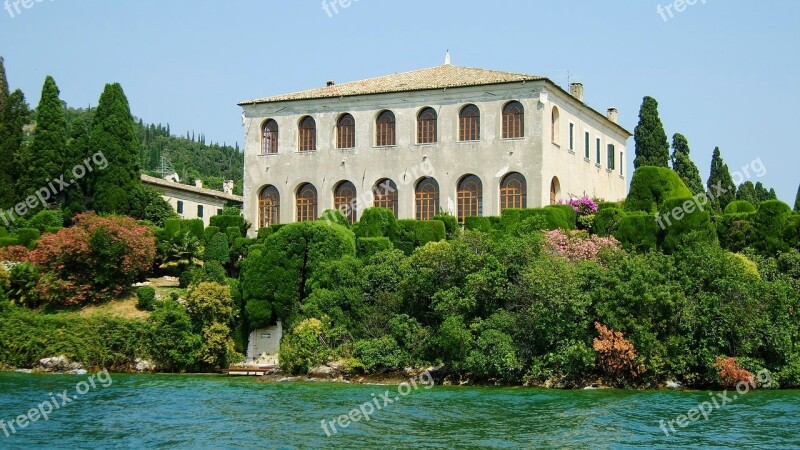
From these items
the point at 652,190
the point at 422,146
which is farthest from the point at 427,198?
the point at 652,190

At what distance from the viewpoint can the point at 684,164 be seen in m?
55.4

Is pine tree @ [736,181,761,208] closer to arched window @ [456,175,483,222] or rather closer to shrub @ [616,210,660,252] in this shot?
arched window @ [456,175,483,222]

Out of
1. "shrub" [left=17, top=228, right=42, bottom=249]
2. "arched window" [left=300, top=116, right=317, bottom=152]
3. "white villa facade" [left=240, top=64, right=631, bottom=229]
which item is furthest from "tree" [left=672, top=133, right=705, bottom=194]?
"shrub" [left=17, top=228, right=42, bottom=249]

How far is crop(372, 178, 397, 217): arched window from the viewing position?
47438 millimetres

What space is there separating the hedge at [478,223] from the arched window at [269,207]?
10.6m

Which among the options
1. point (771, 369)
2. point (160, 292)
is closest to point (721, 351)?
point (771, 369)

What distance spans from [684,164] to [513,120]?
1398 centimetres

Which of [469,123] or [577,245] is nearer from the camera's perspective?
[577,245]

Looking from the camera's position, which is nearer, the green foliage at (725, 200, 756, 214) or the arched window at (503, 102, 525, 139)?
the green foliage at (725, 200, 756, 214)

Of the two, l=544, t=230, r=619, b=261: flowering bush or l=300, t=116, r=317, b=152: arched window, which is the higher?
l=300, t=116, r=317, b=152: arched window

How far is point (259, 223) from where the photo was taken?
49.6 meters

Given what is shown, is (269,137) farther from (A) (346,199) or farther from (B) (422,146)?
(B) (422,146)

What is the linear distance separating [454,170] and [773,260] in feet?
48.5

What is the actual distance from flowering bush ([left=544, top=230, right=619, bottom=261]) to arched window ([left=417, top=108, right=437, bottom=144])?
9720 millimetres
